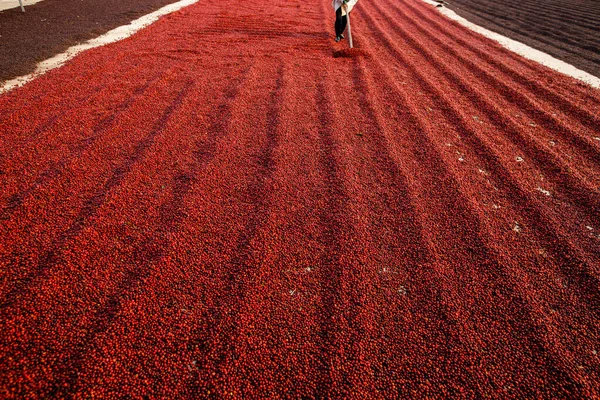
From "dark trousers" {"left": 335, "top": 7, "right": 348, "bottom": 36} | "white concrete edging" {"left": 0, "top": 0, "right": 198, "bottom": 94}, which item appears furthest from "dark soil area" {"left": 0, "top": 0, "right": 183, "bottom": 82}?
"dark trousers" {"left": 335, "top": 7, "right": 348, "bottom": 36}

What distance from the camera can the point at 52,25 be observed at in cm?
745

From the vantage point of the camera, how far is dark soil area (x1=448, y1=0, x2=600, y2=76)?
6633mm

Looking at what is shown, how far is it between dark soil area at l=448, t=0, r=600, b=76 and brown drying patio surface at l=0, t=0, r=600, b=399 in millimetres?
2480

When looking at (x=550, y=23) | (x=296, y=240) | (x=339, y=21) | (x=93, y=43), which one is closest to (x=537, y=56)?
(x=550, y=23)

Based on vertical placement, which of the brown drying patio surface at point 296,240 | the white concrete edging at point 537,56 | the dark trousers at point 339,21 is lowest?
the brown drying patio surface at point 296,240

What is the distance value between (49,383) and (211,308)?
0.76 m

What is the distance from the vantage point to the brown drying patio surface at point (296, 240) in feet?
5.36

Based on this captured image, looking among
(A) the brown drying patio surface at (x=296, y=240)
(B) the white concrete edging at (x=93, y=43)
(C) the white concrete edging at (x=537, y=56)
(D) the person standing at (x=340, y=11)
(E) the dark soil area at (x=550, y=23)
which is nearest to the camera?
(A) the brown drying patio surface at (x=296, y=240)

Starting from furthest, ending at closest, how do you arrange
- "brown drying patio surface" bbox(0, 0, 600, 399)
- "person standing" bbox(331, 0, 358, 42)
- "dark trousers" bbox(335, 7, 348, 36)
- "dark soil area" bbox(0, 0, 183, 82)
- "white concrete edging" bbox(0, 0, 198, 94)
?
"dark trousers" bbox(335, 7, 348, 36) → "person standing" bbox(331, 0, 358, 42) → "dark soil area" bbox(0, 0, 183, 82) → "white concrete edging" bbox(0, 0, 198, 94) → "brown drying patio surface" bbox(0, 0, 600, 399)

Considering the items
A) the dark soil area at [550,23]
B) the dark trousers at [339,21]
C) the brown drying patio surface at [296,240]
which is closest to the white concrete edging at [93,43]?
the brown drying patio surface at [296,240]

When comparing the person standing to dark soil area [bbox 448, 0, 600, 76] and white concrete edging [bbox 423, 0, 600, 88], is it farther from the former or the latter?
dark soil area [bbox 448, 0, 600, 76]

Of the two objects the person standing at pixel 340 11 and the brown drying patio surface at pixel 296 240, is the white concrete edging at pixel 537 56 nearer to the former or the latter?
the brown drying patio surface at pixel 296 240

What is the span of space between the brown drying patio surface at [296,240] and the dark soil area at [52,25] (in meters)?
1.48

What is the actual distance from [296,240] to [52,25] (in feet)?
27.7
